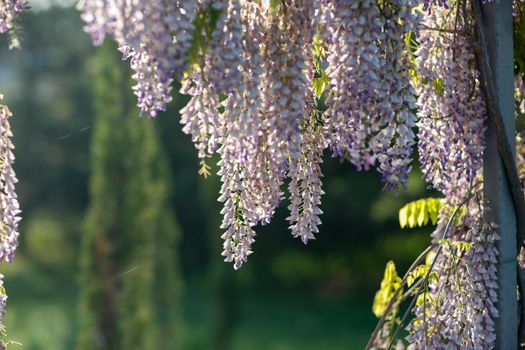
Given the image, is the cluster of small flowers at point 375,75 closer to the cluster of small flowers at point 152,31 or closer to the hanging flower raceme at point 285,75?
the hanging flower raceme at point 285,75

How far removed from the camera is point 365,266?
14641 mm

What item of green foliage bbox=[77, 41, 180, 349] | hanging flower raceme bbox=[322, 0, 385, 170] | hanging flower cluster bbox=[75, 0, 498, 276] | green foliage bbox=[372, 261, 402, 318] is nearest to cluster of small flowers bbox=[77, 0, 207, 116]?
hanging flower cluster bbox=[75, 0, 498, 276]

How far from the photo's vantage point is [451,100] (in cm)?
248

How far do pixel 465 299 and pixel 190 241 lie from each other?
47.0ft

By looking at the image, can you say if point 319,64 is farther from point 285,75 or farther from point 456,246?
point 456,246

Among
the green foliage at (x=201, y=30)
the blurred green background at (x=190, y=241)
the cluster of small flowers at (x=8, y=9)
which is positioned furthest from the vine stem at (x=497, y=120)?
the blurred green background at (x=190, y=241)

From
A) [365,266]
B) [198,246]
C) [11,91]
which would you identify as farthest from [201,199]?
[11,91]

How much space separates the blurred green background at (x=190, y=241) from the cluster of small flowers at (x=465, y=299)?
736cm

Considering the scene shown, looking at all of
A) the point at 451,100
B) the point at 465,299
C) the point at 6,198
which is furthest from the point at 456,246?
the point at 6,198

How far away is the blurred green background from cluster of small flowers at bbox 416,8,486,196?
24.1 ft

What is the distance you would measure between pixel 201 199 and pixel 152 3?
14.1m

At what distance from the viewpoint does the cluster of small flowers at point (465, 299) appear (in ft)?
8.21

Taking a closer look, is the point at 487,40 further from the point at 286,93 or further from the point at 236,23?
the point at 236,23

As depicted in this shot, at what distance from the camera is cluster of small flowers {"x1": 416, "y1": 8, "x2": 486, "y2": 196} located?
8.10ft
